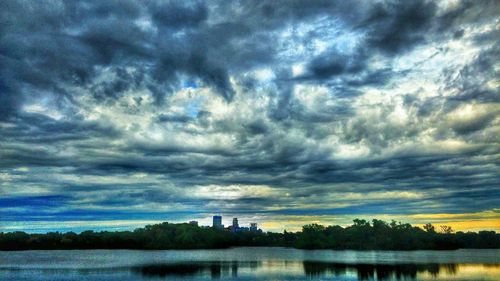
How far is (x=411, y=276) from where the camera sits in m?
80.4

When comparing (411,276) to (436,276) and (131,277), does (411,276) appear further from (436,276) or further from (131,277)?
(131,277)

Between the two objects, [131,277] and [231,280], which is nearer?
[231,280]

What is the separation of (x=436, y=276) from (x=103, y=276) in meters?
56.2

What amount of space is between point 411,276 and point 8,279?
221 ft

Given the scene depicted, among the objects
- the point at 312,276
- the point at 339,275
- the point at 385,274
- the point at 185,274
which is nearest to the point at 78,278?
the point at 185,274

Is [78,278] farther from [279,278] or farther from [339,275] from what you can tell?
[339,275]

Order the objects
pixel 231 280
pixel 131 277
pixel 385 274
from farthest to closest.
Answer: pixel 385 274 → pixel 131 277 → pixel 231 280

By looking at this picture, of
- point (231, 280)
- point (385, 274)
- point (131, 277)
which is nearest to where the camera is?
point (231, 280)

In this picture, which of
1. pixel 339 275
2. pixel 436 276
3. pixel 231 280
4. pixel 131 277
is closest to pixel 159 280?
pixel 131 277

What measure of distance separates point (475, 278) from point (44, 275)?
238ft

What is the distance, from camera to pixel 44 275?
8275 cm

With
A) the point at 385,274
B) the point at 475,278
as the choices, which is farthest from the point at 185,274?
the point at 475,278

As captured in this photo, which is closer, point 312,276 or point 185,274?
point 312,276

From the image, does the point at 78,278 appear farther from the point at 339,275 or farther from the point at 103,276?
the point at 339,275
